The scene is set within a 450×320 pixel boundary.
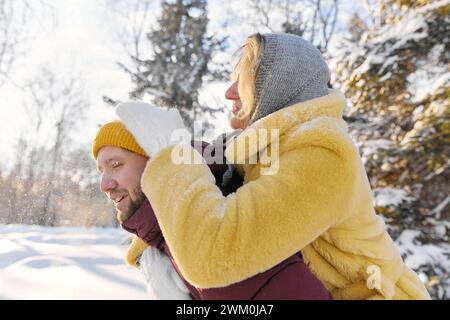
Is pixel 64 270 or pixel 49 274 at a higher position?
pixel 49 274

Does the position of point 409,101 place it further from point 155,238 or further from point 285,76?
point 155,238

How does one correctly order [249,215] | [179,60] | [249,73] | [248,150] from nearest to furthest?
[249,215] → [248,150] → [249,73] → [179,60]

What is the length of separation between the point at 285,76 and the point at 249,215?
1.64ft

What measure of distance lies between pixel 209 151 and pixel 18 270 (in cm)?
273

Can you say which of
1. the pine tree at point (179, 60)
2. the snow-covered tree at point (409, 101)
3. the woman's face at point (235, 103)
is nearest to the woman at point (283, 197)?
the woman's face at point (235, 103)

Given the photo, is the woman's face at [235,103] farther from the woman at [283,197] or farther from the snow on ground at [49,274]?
the snow on ground at [49,274]

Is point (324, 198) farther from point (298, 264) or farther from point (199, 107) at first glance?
point (199, 107)

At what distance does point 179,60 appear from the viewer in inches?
451

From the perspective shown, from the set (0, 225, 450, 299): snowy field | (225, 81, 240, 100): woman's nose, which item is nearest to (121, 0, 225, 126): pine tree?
(0, 225, 450, 299): snowy field

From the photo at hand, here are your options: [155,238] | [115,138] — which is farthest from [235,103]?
[155,238]

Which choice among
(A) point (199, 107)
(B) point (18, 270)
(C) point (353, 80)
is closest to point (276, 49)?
(B) point (18, 270)

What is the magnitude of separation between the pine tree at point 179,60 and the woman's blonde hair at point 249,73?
9.68 m

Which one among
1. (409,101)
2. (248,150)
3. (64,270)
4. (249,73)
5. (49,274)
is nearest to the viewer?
(248,150)

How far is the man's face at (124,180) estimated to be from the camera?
105 centimetres
